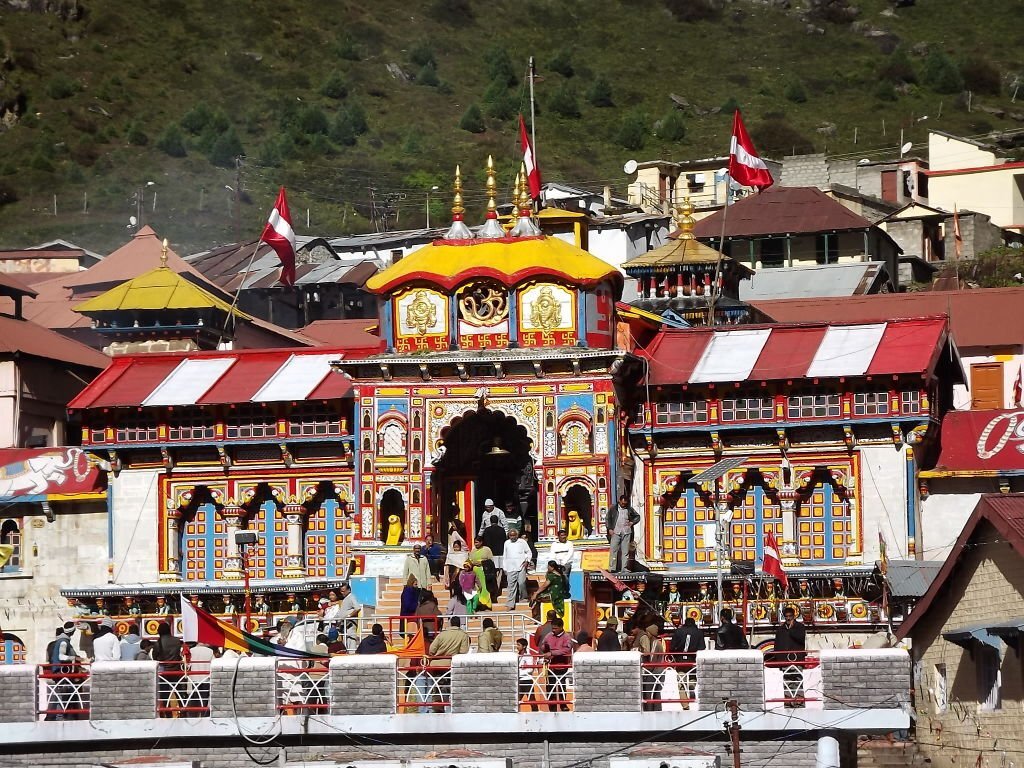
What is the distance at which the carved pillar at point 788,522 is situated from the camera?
5091 cm

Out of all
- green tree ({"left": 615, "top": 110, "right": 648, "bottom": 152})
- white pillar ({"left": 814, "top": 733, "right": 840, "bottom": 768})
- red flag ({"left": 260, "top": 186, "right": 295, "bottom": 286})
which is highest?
green tree ({"left": 615, "top": 110, "right": 648, "bottom": 152})

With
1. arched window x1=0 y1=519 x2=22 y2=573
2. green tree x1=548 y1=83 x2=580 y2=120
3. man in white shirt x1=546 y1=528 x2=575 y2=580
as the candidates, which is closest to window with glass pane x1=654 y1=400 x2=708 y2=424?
man in white shirt x1=546 y1=528 x2=575 y2=580

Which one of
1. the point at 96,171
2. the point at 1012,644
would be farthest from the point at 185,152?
the point at 1012,644

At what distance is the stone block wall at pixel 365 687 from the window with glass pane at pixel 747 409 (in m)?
18.4

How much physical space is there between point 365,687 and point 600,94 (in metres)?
121

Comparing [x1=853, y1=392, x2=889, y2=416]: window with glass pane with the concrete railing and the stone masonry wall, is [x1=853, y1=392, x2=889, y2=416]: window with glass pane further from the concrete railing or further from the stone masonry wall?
the stone masonry wall

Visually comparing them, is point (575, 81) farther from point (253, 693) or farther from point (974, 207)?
point (253, 693)

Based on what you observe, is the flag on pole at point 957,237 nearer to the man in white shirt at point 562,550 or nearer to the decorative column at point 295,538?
the decorative column at point 295,538

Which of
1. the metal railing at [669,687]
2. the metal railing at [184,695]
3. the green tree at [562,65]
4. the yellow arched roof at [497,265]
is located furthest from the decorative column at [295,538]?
the green tree at [562,65]

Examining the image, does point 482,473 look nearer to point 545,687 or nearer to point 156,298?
point 156,298

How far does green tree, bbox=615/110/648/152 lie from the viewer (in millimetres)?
144000

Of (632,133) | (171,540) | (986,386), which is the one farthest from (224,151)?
(171,540)

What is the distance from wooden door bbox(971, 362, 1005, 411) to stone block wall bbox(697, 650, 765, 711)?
31.5 m

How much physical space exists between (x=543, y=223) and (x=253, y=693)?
37303 mm
